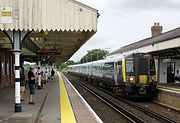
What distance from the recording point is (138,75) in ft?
75.4

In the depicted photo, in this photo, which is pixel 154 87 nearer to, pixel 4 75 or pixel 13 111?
pixel 13 111

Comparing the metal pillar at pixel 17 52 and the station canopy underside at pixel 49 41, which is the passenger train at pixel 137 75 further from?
the metal pillar at pixel 17 52

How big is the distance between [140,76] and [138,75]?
0.42 feet

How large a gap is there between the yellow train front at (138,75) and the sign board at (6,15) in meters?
9.93

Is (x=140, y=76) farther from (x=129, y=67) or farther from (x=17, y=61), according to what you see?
(x=17, y=61)

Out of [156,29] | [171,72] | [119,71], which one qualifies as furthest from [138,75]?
[156,29]

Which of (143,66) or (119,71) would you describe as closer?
(143,66)

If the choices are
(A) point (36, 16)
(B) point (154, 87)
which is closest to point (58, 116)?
(A) point (36, 16)

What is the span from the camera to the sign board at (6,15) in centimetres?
1424

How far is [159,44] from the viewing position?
2848 cm

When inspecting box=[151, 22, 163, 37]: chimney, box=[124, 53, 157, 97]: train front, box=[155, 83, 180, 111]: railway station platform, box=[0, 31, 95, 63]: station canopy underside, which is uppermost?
box=[151, 22, 163, 37]: chimney

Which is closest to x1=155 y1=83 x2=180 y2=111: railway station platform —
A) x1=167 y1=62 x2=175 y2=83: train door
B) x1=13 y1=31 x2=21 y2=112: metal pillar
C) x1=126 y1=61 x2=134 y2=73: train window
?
x1=126 y1=61 x2=134 y2=73: train window

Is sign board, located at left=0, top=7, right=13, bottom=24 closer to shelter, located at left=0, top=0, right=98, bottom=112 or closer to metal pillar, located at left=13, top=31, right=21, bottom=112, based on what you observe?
shelter, located at left=0, top=0, right=98, bottom=112

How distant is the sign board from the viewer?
14242 millimetres
